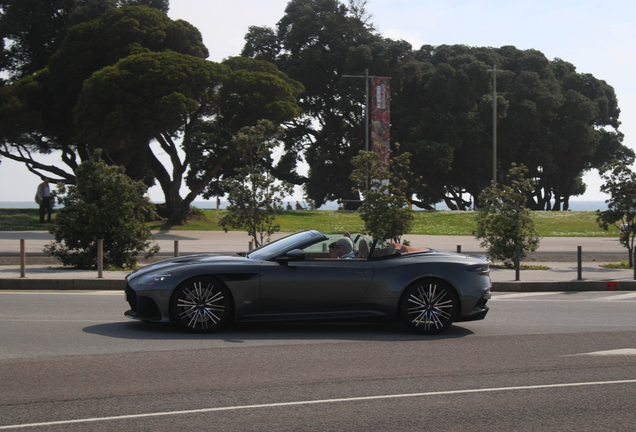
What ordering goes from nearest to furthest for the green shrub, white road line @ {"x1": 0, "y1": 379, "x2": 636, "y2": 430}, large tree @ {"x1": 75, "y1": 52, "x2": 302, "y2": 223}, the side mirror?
white road line @ {"x1": 0, "y1": 379, "x2": 636, "y2": 430}
the side mirror
the green shrub
large tree @ {"x1": 75, "y1": 52, "x2": 302, "y2": 223}

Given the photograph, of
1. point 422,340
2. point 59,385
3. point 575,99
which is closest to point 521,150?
point 575,99

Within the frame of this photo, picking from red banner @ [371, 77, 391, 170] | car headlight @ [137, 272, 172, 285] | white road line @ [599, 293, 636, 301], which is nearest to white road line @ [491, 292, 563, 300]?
white road line @ [599, 293, 636, 301]

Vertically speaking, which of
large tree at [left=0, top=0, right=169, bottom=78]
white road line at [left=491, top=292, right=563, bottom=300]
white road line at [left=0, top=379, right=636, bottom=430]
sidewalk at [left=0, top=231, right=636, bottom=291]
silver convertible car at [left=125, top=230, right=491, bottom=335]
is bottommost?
white road line at [left=491, top=292, right=563, bottom=300]

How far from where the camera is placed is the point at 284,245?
8.09 meters

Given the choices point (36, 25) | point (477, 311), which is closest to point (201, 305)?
point (477, 311)

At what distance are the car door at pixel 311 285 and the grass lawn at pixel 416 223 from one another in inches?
904

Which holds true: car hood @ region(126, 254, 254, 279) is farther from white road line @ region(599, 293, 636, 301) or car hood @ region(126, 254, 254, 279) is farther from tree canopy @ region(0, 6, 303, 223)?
tree canopy @ region(0, 6, 303, 223)

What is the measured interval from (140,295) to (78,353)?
1127 mm

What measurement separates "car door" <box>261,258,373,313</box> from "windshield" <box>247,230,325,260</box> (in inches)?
7.9

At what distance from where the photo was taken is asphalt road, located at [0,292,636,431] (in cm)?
450

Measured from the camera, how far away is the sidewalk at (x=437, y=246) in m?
12.7

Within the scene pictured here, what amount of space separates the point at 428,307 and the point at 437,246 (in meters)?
17.5

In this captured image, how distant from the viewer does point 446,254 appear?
839 cm

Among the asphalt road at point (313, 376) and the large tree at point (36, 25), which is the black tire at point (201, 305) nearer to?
the asphalt road at point (313, 376)
